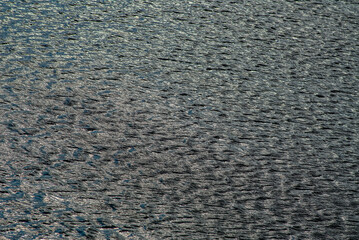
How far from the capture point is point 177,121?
0.87 m

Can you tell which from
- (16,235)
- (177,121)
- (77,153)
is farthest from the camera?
(177,121)

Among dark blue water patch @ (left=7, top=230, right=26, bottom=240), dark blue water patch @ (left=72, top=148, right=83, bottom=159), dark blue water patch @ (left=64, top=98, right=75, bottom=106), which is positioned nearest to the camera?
dark blue water patch @ (left=7, top=230, right=26, bottom=240)

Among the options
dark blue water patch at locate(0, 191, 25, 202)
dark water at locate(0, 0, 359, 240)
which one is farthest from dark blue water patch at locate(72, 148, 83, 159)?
dark blue water patch at locate(0, 191, 25, 202)

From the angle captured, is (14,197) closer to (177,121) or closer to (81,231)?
(81,231)

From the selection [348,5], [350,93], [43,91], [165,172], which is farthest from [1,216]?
[348,5]

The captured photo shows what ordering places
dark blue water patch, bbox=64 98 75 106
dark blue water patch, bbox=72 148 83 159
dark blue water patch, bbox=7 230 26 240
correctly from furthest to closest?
dark blue water patch, bbox=64 98 75 106 → dark blue water patch, bbox=72 148 83 159 → dark blue water patch, bbox=7 230 26 240

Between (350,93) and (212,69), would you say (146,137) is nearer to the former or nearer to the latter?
(212,69)

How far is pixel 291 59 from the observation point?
109cm

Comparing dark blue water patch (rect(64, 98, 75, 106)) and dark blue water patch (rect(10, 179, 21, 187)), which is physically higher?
dark blue water patch (rect(64, 98, 75, 106))

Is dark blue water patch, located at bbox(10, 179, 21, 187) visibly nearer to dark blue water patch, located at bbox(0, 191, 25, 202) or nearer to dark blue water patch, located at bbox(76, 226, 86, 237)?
dark blue water patch, located at bbox(0, 191, 25, 202)

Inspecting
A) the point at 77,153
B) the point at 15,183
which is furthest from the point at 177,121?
Answer: the point at 15,183

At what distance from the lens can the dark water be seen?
660 mm

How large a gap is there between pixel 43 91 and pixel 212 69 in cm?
33

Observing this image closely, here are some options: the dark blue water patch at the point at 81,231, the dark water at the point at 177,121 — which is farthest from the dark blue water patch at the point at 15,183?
the dark blue water patch at the point at 81,231
